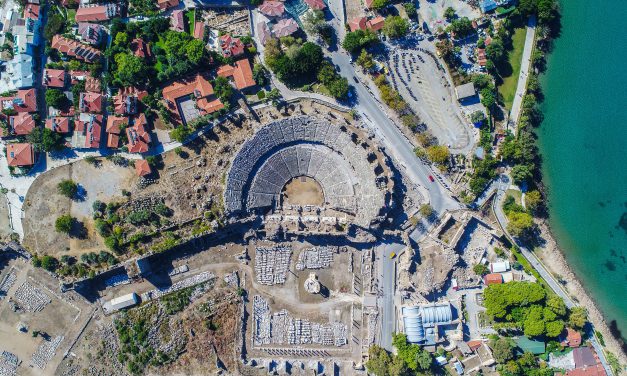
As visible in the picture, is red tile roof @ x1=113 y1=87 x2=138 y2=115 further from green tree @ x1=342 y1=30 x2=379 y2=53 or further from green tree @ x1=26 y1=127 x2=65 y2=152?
green tree @ x1=342 y1=30 x2=379 y2=53

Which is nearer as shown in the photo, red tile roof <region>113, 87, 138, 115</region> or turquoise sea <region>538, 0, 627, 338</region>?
red tile roof <region>113, 87, 138, 115</region>

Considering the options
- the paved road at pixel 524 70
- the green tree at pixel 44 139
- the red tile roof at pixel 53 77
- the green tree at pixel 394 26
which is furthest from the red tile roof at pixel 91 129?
the paved road at pixel 524 70

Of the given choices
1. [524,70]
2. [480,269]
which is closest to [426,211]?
Answer: [480,269]

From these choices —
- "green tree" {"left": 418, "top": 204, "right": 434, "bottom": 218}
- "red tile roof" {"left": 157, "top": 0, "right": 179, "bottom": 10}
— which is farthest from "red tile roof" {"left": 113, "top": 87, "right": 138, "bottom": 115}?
"green tree" {"left": 418, "top": 204, "right": 434, "bottom": 218}

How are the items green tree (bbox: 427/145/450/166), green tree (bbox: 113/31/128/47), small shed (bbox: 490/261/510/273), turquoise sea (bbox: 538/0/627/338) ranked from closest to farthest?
green tree (bbox: 113/31/128/47) → green tree (bbox: 427/145/450/166) → small shed (bbox: 490/261/510/273) → turquoise sea (bbox: 538/0/627/338)

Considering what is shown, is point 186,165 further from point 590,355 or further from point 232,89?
point 590,355
